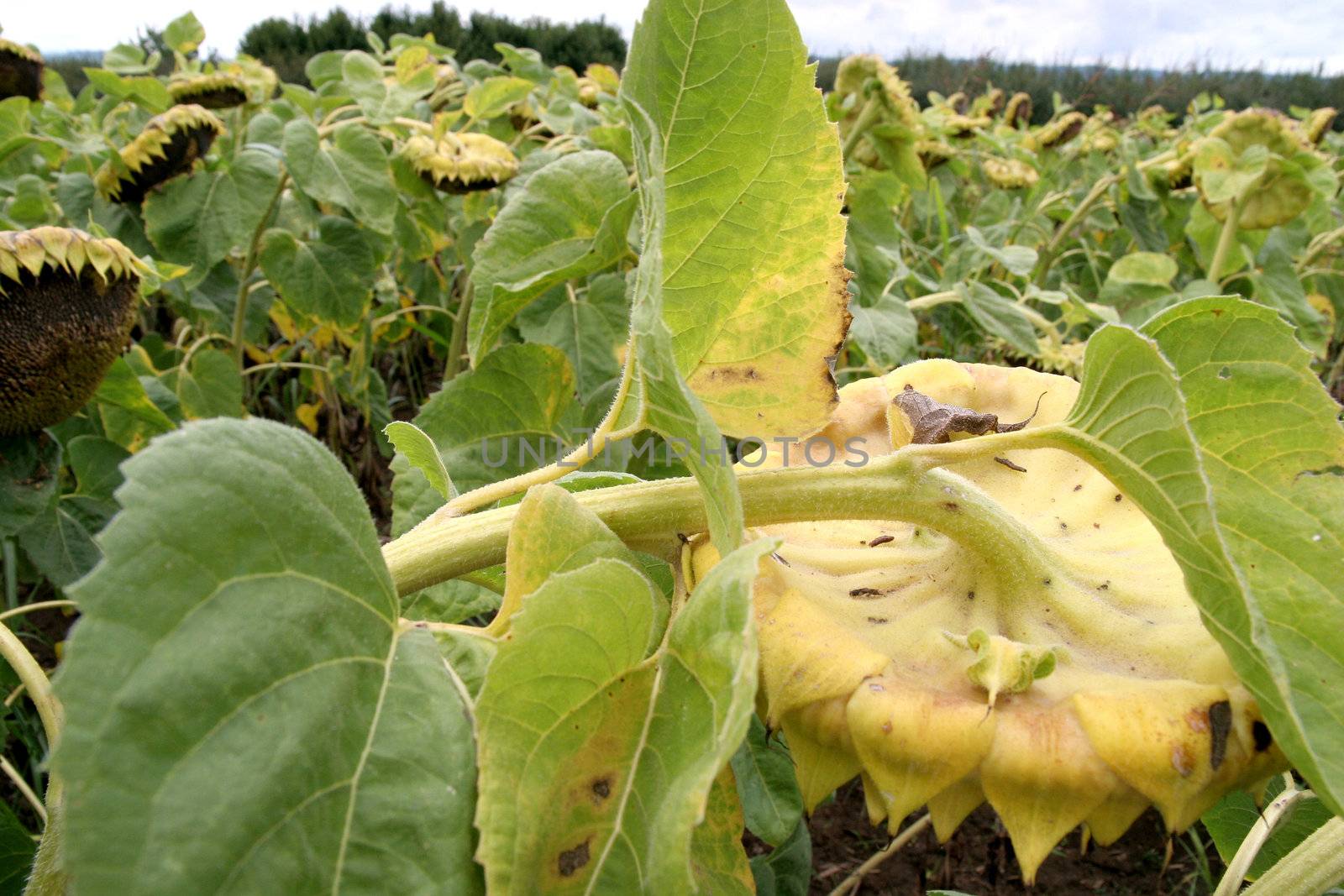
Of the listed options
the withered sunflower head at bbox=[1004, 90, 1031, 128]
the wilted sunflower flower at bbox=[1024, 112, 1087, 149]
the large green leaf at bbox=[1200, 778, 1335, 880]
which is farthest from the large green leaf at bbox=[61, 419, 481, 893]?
the withered sunflower head at bbox=[1004, 90, 1031, 128]

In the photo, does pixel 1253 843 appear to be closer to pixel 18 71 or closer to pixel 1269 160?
pixel 1269 160

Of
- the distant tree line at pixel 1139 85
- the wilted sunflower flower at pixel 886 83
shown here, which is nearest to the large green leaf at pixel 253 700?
the wilted sunflower flower at pixel 886 83

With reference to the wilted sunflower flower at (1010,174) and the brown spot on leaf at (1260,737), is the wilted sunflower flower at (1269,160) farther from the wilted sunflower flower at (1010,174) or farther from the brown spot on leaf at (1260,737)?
the brown spot on leaf at (1260,737)

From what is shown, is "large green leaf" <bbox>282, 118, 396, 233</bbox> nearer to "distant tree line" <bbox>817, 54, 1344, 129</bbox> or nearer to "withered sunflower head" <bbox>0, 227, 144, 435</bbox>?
"withered sunflower head" <bbox>0, 227, 144, 435</bbox>

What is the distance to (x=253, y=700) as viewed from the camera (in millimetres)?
315

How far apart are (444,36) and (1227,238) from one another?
9.97 metres

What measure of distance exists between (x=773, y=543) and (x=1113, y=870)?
144cm

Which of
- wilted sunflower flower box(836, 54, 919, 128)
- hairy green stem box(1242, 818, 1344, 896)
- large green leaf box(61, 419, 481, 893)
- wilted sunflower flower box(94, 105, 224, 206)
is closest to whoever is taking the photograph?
large green leaf box(61, 419, 481, 893)

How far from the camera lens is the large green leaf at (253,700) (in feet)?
0.92

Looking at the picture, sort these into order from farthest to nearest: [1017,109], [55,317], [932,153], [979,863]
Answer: [1017,109]
[932,153]
[979,863]
[55,317]

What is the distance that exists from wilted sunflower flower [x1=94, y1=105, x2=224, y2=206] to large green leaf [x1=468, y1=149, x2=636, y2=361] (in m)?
0.85

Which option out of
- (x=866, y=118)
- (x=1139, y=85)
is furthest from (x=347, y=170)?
(x=1139, y=85)

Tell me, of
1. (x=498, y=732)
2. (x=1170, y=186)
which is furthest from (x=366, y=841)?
(x=1170, y=186)

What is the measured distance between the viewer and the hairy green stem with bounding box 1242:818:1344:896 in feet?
1.75
